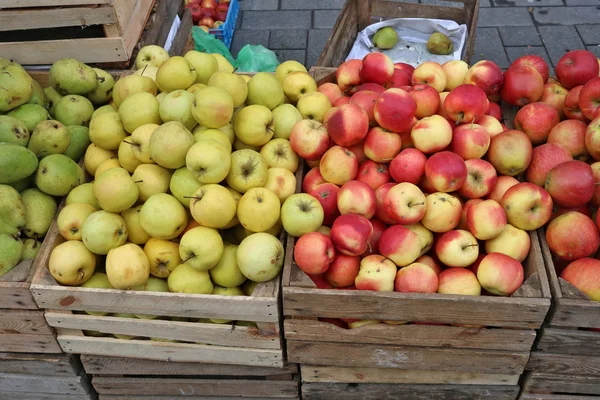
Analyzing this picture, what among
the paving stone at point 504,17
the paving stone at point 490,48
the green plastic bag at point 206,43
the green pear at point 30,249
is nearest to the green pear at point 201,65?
the green pear at point 30,249

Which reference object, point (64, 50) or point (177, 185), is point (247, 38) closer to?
point (64, 50)

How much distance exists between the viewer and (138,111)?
7.13 ft

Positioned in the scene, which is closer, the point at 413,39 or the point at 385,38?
the point at 385,38

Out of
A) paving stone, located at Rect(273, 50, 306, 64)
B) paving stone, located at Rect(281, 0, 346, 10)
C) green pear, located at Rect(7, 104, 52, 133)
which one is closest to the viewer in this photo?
green pear, located at Rect(7, 104, 52, 133)

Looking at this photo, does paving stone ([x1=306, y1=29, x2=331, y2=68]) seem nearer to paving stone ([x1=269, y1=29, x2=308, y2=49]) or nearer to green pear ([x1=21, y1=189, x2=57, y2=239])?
paving stone ([x1=269, y1=29, x2=308, y2=49])

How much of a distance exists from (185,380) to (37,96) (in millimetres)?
1441

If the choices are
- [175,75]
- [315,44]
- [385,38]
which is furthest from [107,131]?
[315,44]

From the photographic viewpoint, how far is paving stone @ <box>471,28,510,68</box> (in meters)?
4.45

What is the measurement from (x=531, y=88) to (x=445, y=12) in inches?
71.9

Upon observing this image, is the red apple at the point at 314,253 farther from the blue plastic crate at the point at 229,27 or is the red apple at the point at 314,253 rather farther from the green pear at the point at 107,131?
the blue plastic crate at the point at 229,27

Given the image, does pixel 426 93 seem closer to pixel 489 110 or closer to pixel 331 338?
pixel 489 110

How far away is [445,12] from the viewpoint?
3.86 m

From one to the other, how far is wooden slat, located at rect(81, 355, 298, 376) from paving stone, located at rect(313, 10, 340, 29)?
360 cm

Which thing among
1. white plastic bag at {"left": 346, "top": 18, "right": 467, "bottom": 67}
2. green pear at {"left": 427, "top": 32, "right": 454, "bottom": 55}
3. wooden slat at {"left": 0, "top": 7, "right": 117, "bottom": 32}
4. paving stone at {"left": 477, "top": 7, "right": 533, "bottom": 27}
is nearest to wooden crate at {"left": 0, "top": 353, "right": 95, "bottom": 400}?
wooden slat at {"left": 0, "top": 7, "right": 117, "bottom": 32}
